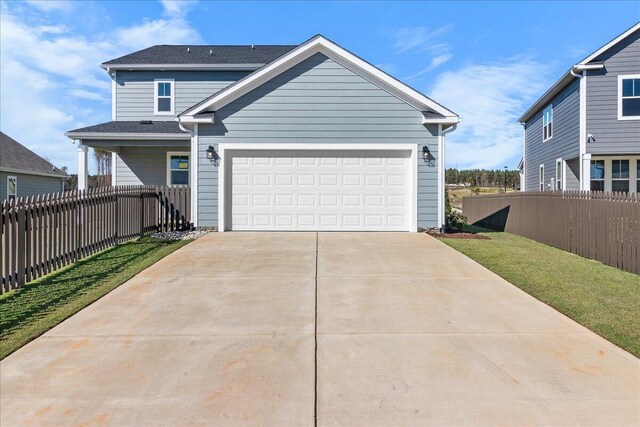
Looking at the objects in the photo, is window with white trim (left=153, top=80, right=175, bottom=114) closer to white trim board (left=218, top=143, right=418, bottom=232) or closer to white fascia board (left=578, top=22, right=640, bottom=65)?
white trim board (left=218, top=143, right=418, bottom=232)

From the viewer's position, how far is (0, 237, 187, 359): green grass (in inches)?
184

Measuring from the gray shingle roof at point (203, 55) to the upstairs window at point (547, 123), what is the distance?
12.6m

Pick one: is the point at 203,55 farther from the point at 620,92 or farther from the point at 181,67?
the point at 620,92

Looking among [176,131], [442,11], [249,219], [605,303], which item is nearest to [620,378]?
[605,303]

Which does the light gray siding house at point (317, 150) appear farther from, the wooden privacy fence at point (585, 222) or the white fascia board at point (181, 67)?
the white fascia board at point (181, 67)

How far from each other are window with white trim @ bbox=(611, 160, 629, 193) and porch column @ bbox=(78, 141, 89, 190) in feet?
65.3

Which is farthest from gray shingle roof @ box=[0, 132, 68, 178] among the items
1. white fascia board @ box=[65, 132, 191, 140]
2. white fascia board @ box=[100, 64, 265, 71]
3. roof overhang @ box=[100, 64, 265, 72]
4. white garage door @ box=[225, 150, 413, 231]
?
white garage door @ box=[225, 150, 413, 231]

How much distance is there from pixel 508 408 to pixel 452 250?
6.72m

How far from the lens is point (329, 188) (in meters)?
12.7

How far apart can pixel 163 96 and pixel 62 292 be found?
44.5 ft

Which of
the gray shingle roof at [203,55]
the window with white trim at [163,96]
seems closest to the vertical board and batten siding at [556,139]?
the gray shingle roof at [203,55]

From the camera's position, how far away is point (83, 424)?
2.93 metres

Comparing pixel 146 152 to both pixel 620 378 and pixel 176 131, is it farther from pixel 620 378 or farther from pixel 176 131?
pixel 620 378

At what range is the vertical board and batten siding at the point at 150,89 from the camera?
18.0 m
